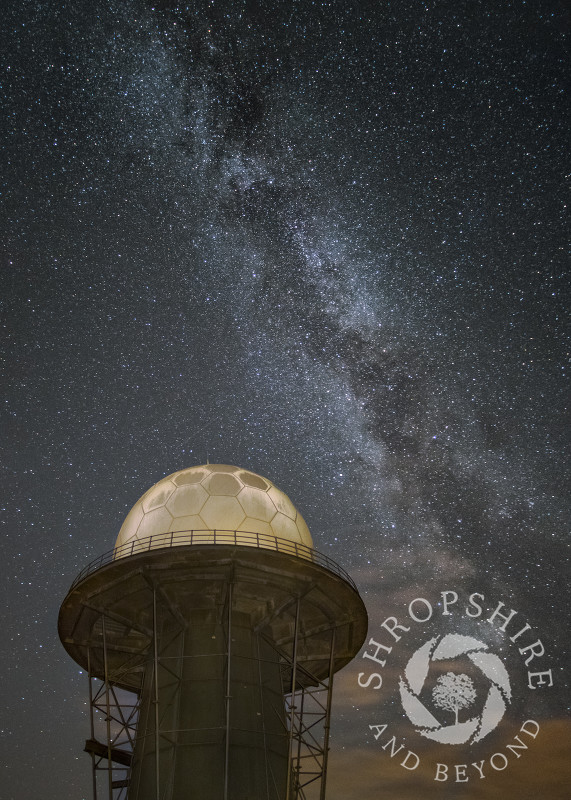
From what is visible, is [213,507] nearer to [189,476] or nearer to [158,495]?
[189,476]

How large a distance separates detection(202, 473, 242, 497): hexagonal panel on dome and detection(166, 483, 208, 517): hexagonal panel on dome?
218mm

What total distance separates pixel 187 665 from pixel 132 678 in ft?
18.3

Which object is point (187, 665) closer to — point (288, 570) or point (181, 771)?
point (181, 771)

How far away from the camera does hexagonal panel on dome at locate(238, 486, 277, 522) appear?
19328mm

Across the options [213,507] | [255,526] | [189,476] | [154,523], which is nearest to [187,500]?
[213,507]

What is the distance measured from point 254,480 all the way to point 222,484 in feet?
4.54

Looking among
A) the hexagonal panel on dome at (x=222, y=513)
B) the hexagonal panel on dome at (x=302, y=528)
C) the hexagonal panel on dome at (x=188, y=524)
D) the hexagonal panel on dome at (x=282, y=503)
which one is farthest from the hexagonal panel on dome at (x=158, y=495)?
the hexagonal panel on dome at (x=302, y=528)

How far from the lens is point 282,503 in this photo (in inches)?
818

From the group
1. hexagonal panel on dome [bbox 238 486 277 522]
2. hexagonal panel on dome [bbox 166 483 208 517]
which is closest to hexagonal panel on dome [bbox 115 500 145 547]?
hexagonal panel on dome [bbox 166 483 208 517]

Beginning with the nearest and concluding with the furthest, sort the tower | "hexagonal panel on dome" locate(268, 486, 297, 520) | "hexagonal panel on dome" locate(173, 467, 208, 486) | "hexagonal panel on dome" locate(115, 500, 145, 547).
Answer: the tower < "hexagonal panel on dome" locate(115, 500, 145, 547) < "hexagonal panel on dome" locate(173, 467, 208, 486) < "hexagonal panel on dome" locate(268, 486, 297, 520)

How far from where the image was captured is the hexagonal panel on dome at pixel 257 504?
1933cm

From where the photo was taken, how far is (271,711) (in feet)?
59.3

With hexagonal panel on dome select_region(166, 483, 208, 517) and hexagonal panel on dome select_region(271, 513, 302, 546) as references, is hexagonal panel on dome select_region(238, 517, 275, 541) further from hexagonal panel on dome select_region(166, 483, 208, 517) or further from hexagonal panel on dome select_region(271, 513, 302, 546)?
hexagonal panel on dome select_region(166, 483, 208, 517)

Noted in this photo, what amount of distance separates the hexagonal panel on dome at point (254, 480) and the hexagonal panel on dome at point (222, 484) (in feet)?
1.21
